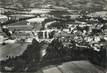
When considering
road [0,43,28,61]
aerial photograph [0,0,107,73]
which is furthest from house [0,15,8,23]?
road [0,43,28,61]

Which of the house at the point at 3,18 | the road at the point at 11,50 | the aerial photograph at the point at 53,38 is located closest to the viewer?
the aerial photograph at the point at 53,38

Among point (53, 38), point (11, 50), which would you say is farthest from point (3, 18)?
point (11, 50)

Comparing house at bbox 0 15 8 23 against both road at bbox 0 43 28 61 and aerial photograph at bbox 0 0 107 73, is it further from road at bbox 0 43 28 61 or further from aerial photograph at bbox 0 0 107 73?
road at bbox 0 43 28 61

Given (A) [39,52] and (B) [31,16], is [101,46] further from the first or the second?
(B) [31,16]

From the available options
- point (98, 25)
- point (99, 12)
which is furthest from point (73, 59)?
point (99, 12)

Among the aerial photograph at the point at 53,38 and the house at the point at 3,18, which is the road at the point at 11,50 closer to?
the aerial photograph at the point at 53,38

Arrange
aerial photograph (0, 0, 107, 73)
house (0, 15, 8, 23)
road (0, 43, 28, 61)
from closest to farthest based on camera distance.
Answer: aerial photograph (0, 0, 107, 73), road (0, 43, 28, 61), house (0, 15, 8, 23)

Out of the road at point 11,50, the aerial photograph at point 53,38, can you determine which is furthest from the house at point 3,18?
the road at point 11,50
